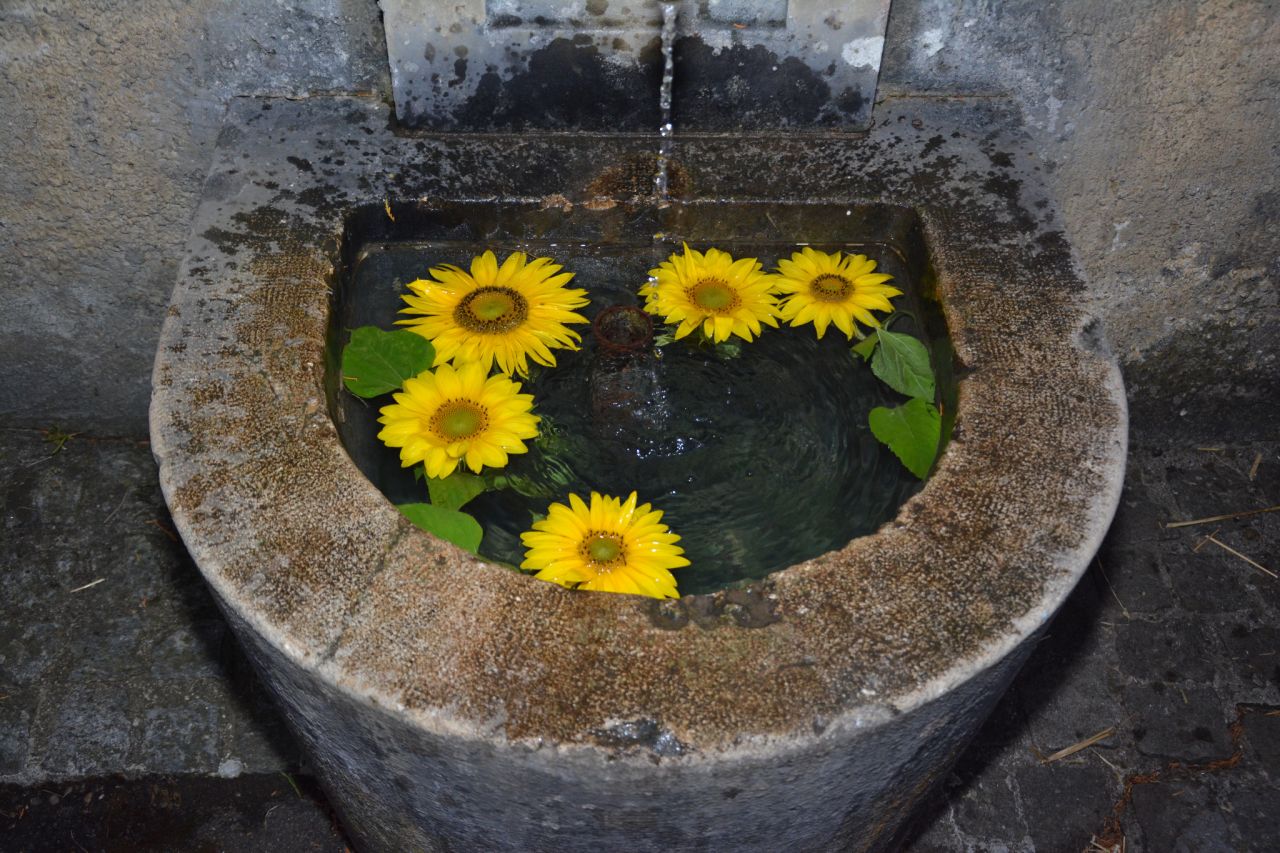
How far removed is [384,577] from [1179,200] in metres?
2.25

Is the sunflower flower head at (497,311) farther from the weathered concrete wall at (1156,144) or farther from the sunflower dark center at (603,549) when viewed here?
the weathered concrete wall at (1156,144)

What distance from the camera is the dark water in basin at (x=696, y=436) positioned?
203cm

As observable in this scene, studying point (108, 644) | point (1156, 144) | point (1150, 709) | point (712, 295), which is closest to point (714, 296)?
point (712, 295)

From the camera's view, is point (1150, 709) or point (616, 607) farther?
point (1150, 709)

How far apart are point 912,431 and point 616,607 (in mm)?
678

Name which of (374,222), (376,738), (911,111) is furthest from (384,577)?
(911,111)

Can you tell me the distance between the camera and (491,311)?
2.18 m

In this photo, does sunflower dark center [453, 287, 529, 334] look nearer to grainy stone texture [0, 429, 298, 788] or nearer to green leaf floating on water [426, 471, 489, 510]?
green leaf floating on water [426, 471, 489, 510]

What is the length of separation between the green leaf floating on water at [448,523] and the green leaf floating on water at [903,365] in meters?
0.80

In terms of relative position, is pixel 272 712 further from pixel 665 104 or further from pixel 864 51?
pixel 864 51

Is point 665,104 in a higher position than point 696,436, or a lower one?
higher


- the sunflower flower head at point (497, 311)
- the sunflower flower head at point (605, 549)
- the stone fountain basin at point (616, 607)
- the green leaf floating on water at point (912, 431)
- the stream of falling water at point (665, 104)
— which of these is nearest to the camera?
the stone fountain basin at point (616, 607)

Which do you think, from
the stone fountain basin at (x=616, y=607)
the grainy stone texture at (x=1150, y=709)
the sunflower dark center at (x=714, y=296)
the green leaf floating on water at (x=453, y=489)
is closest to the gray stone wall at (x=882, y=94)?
the stone fountain basin at (x=616, y=607)

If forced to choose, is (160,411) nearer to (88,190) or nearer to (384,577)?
(384,577)
